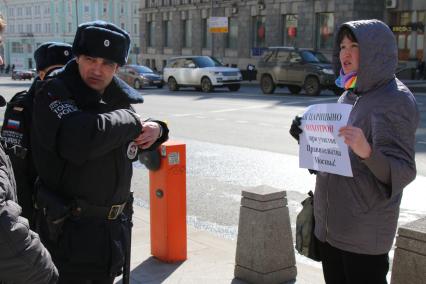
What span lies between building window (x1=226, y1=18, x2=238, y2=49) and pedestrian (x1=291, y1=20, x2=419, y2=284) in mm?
44429

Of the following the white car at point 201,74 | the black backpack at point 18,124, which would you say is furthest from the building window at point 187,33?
the black backpack at point 18,124

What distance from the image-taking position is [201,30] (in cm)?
5003

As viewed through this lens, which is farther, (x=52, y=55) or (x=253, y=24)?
(x=253, y=24)

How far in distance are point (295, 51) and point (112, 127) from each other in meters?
21.2

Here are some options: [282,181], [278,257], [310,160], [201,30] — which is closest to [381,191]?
[310,160]

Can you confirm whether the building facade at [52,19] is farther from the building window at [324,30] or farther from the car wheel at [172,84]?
the car wheel at [172,84]

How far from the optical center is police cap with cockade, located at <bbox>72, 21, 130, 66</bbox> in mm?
2529

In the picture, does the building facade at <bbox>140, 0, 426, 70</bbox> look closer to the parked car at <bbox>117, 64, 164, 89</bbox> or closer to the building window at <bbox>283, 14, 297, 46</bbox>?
the building window at <bbox>283, 14, 297, 46</bbox>

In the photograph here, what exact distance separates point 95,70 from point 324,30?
37.9 meters

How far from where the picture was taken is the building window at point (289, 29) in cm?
4093

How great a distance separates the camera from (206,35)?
4966 cm

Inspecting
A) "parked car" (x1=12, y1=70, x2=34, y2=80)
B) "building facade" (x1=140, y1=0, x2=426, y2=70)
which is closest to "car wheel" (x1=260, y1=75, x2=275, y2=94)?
"building facade" (x1=140, y1=0, x2=426, y2=70)

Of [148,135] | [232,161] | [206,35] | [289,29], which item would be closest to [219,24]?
[206,35]

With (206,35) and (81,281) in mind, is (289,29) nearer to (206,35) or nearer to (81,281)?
(206,35)
